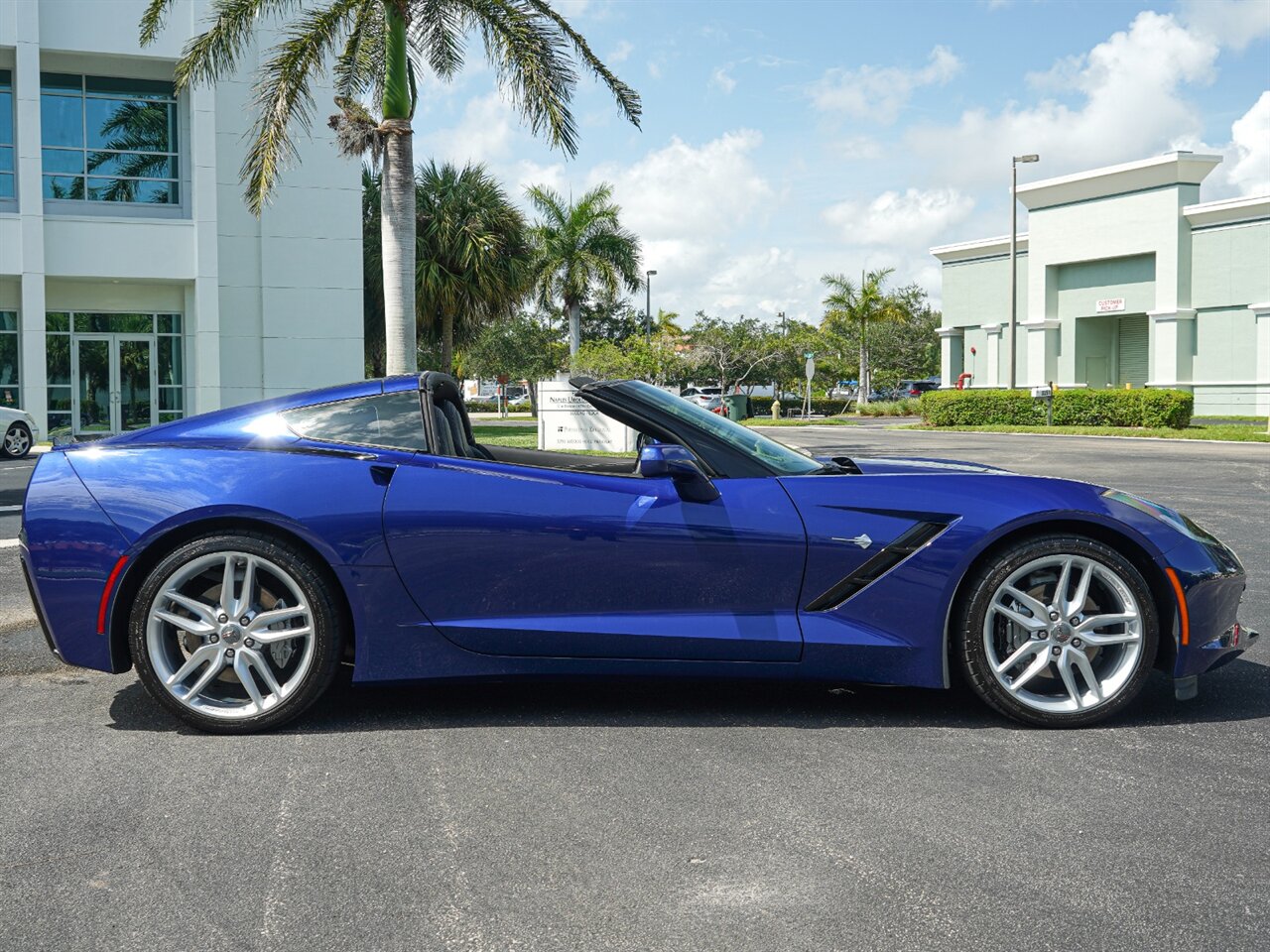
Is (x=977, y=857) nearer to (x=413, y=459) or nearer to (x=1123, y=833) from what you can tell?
(x=1123, y=833)

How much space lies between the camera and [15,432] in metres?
20.5

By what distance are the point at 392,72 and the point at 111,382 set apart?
14429 mm

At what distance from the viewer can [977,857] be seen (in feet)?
9.82

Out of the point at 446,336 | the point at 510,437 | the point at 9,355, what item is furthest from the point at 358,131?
the point at 446,336

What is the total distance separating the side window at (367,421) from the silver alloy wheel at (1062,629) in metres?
2.15

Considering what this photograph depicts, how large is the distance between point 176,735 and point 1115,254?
43868 mm

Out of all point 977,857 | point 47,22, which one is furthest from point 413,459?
point 47,22

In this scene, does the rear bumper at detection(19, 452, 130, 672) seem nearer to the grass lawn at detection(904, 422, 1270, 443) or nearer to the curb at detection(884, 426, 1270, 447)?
the curb at detection(884, 426, 1270, 447)

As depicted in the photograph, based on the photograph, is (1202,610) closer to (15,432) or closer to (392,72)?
(392,72)

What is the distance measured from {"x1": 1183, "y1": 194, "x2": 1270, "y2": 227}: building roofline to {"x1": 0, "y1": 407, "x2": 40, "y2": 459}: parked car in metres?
36.4

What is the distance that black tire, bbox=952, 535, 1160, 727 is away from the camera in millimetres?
4000

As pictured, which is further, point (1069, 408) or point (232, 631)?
point (1069, 408)

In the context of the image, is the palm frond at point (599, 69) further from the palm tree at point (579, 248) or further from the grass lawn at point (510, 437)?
the palm tree at point (579, 248)

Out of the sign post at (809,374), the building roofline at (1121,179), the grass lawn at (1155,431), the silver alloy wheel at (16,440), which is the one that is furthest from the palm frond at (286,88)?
the building roofline at (1121,179)
